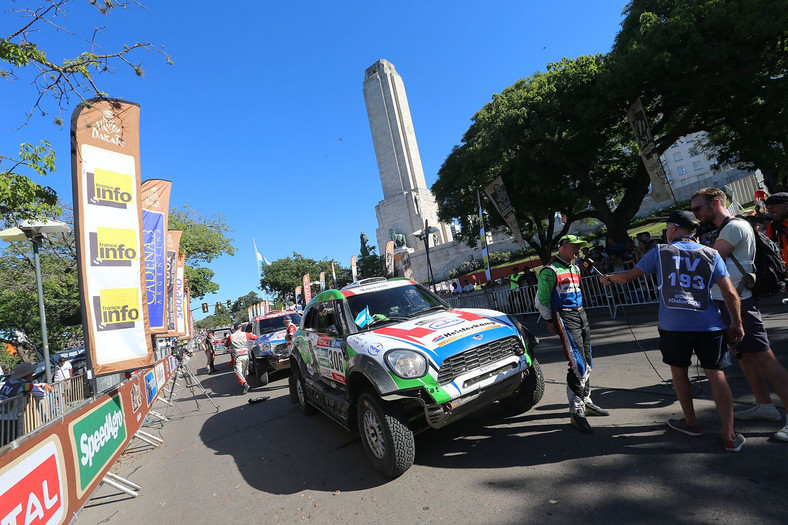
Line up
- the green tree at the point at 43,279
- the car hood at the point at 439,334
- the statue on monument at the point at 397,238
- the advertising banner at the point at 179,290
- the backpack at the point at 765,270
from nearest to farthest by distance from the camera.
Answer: the backpack at the point at 765,270, the car hood at the point at 439,334, the advertising banner at the point at 179,290, the green tree at the point at 43,279, the statue on monument at the point at 397,238

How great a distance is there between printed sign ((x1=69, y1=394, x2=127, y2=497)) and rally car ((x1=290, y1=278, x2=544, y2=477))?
2447mm

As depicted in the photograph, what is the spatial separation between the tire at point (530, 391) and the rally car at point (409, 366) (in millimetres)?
11

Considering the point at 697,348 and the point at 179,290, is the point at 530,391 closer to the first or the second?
the point at 697,348

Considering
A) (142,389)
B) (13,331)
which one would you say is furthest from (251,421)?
(13,331)

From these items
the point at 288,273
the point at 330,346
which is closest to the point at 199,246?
the point at 330,346

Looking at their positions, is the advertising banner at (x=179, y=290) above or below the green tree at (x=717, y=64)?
below

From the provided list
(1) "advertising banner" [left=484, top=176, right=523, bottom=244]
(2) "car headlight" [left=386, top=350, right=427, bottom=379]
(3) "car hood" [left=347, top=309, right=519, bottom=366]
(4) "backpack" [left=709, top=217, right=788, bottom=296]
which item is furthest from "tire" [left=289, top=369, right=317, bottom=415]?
(1) "advertising banner" [left=484, top=176, right=523, bottom=244]

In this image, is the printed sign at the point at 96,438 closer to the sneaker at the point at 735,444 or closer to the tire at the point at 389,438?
the tire at the point at 389,438

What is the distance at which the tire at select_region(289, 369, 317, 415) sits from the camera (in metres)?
6.70

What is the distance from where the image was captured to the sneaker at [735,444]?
10.2 feet

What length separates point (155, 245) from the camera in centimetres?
966

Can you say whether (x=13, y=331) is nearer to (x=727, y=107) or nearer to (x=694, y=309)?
(x=694, y=309)

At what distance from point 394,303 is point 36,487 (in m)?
3.63

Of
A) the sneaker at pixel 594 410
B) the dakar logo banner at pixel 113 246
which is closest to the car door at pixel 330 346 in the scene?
the sneaker at pixel 594 410
